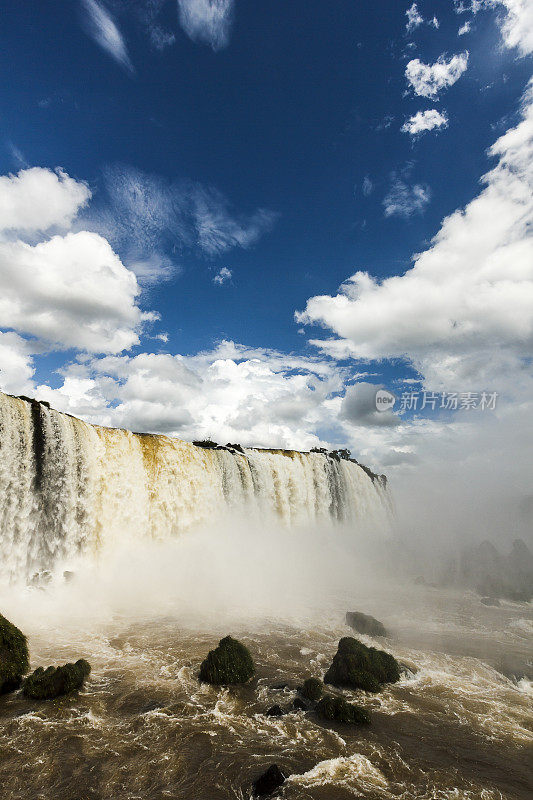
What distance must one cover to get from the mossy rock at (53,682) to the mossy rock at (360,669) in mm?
7520

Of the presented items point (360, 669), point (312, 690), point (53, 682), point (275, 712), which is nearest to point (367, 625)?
point (360, 669)

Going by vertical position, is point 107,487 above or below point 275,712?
above

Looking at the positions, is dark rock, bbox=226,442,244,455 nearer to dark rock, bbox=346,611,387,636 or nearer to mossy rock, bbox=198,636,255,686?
dark rock, bbox=346,611,387,636

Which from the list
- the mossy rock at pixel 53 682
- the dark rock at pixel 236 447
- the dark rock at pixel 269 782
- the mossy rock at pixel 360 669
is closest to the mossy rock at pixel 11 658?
the mossy rock at pixel 53 682

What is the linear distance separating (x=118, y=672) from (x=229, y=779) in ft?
19.7

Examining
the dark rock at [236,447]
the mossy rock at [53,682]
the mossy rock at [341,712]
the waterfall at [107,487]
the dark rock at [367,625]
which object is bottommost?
the dark rock at [367,625]

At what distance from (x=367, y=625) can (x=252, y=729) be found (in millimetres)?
9322

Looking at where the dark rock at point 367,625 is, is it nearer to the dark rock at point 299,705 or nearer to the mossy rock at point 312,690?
the mossy rock at point 312,690

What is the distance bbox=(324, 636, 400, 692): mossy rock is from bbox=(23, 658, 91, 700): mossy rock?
7.52 metres

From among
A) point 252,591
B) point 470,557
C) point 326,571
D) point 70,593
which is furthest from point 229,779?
point 470,557

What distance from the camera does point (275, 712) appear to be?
958 centimetres

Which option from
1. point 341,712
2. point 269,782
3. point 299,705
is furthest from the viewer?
point 299,705

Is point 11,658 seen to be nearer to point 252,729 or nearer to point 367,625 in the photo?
point 252,729

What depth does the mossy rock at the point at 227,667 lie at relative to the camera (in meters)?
11.2
